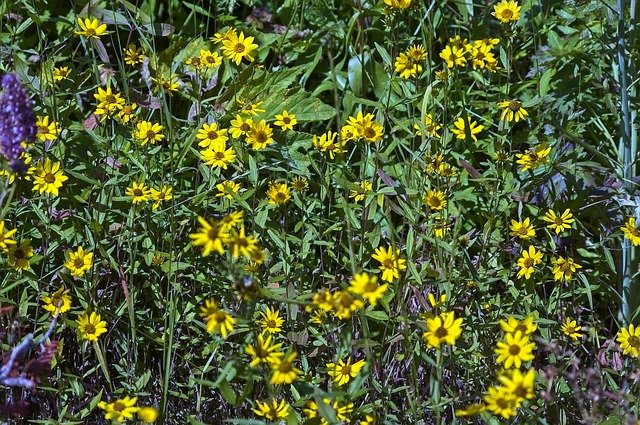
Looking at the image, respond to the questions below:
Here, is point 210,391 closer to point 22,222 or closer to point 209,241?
point 22,222

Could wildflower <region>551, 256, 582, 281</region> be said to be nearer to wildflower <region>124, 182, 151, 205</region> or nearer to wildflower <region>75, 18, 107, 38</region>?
wildflower <region>124, 182, 151, 205</region>

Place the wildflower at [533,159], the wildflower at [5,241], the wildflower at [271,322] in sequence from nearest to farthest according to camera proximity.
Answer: the wildflower at [5,241] < the wildflower at [271,322] < the wildflower at [533,159]

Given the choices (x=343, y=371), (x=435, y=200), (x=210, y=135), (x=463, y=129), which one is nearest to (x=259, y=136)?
(x=210, y=135)

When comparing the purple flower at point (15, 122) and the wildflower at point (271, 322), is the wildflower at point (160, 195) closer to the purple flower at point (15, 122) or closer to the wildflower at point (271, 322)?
the wildflower at point (271, 322)

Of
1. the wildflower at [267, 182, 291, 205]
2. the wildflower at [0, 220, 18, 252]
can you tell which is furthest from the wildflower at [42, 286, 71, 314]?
the wildflower at [267, 182, 291, 205]

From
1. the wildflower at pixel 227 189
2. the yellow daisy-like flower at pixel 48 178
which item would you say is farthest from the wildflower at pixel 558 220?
the yellow daisy-like flower at pixel 48 178

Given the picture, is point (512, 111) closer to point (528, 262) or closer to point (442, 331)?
point (528, 262)
